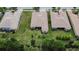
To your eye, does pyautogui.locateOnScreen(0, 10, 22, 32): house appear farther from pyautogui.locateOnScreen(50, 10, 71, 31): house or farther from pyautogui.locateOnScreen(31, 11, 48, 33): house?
pyautogui.locateOnScreen(50, 10, 71, 31): house

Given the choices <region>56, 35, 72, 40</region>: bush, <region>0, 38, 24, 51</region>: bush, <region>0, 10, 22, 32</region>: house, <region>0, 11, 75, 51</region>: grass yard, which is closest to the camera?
<region>0, 38, 24, 51</region>: bush

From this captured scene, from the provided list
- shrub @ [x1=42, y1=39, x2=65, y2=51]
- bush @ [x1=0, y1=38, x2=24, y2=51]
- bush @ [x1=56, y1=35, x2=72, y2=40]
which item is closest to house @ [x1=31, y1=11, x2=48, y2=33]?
bush @ [x1=56, y1=35, x2=72, y2=40]

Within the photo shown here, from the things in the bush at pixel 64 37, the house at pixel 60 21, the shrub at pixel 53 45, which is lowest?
the shrub at pixel 53 45

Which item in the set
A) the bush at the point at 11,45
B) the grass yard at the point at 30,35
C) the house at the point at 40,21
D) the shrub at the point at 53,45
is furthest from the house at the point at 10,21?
the shrub at the point at 53,45

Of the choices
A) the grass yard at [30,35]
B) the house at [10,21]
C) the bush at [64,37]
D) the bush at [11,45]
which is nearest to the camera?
the bush at [11,45]

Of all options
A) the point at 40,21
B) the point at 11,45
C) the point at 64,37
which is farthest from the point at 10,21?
the point at 64,37

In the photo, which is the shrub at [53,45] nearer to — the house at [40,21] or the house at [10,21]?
the house at [40,21]

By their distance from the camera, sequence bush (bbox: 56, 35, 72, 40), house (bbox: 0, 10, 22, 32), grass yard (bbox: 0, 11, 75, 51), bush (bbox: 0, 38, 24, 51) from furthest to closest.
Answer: house (bbox: 0, 10, 22, 32)
bush (bbox: 56, 35, 72, 40)
grass yard (bbox: 0, 11, 75, 51)
bush (bbox: 0, 38, 24, 51)

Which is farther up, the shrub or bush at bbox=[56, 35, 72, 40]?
bush at bbox=[56, 35, 72, 40]

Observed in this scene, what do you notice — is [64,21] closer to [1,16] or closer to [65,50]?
[65,50]

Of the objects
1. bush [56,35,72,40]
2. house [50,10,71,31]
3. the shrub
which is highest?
house [50,10,71,31]
